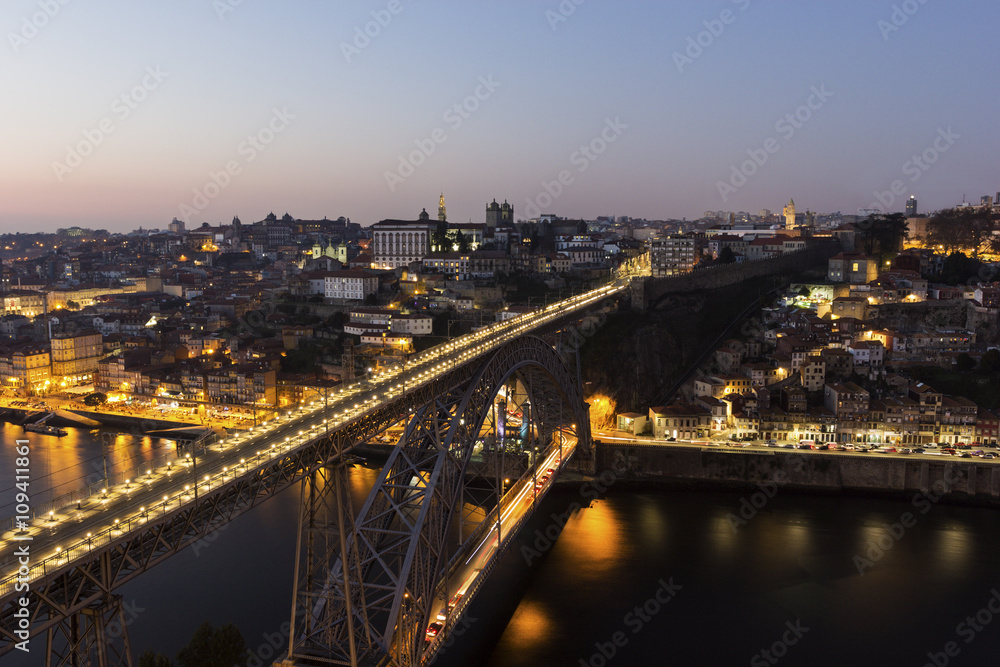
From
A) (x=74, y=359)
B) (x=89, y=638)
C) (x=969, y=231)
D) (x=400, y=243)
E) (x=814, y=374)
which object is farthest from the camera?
(x=400, y=243)

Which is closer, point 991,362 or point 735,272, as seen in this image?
point 991,362

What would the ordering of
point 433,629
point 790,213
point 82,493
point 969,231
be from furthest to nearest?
point 790,213 < point 969,231 < point 433,629 < point 82,493

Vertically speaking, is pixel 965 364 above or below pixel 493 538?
above

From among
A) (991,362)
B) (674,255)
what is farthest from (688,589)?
(674,255)

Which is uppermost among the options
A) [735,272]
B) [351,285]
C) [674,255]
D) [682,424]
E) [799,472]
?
[674,255]

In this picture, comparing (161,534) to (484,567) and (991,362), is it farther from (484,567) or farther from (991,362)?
(991,362)

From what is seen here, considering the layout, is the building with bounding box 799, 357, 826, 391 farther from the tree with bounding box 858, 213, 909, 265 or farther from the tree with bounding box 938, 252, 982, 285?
the tree with bounding box 858, 213, 909, 265

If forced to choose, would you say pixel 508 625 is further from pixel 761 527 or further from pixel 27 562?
pixel 27 562
